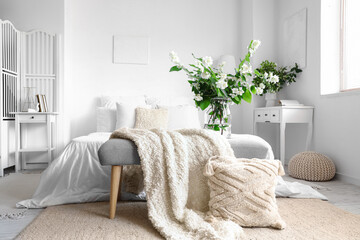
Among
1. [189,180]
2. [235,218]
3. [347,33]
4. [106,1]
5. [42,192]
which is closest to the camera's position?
[235,218]

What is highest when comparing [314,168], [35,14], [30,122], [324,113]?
[35,14]

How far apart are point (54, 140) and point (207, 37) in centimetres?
269

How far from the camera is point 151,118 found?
3281 millimetres

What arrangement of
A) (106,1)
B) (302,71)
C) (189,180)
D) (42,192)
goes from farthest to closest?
(106,1)
(302,71)
(42,192)
(189,180)

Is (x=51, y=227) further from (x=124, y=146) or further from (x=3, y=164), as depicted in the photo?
(x=3, y=164)

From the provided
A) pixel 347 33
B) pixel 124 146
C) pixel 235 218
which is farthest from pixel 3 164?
pixel 347 33

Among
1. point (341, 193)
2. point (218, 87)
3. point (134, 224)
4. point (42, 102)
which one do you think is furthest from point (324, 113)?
point (42, 102)

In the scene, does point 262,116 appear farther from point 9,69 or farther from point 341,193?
point 9,69

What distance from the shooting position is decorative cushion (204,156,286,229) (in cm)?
165

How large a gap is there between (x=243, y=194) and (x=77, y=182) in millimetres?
1310

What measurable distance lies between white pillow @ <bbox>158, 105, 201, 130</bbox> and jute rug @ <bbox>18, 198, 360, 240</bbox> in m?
1.43

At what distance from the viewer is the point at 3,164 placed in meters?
3.45

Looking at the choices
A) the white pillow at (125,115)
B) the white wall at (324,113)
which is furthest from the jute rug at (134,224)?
the white pillow at (125,115)

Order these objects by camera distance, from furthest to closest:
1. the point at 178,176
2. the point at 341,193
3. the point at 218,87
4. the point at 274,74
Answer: the point at 274,74, the point at 341,193, the point at 218,87, the point at 178,176
